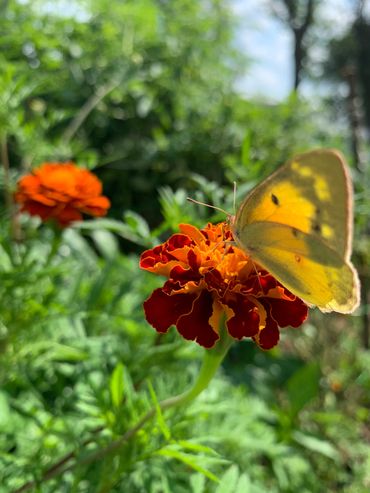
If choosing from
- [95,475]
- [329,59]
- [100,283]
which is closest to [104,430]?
[95,475]

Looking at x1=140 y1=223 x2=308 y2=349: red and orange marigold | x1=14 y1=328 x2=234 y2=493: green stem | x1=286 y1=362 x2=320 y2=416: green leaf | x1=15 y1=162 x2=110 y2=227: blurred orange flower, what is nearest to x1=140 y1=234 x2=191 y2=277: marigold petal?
x1=140 y1=223 x2=308 y2=349: red and orange marigold

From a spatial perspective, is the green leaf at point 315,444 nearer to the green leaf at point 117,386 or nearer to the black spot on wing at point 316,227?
the green leaf at point 117,386

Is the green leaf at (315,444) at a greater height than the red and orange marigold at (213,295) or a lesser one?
lesser

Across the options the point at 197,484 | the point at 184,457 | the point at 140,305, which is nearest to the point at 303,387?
the point at 140,305

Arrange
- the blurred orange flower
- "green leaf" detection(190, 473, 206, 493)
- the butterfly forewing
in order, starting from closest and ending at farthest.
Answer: the butterfly forewing
"green leaf" detection(190, 473, 206, 493)
the blurred orange flower

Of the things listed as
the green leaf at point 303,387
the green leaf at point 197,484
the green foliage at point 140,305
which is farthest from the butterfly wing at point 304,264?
the green leaf at point 303,387

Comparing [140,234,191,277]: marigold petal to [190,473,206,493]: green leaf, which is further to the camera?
[190,473,206,493]: green leaf

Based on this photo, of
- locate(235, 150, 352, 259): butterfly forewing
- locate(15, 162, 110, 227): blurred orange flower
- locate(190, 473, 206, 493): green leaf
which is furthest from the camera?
locate(15, 162, 110, 227): blurred orange flower

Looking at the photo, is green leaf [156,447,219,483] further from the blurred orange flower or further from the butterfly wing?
the blurred orange flower
